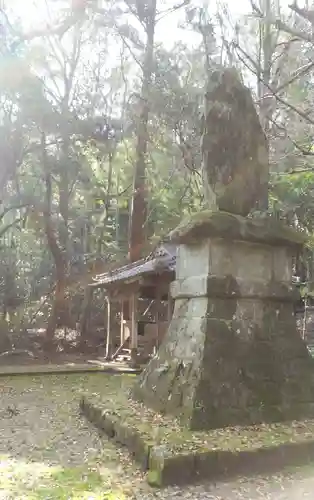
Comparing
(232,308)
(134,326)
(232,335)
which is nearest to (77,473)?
(232,335)

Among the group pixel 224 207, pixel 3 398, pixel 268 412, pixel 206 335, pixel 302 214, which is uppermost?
pixel 302 214

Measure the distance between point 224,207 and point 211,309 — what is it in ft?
3.68

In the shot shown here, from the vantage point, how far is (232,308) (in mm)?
4699

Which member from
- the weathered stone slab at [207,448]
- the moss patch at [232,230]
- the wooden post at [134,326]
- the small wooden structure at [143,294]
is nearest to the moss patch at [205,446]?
the weathered stone slab at [207,448]

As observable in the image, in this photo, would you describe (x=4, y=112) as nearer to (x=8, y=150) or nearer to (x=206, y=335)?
(x=8, y=150)

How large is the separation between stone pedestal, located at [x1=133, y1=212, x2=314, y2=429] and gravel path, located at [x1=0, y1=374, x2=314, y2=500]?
662 mm

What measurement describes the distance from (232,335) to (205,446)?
3.79 feet

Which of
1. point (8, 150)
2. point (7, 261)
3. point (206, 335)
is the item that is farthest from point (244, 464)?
point (7, 261)

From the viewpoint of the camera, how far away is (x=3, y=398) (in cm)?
738

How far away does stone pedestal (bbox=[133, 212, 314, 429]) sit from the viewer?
4.37 m

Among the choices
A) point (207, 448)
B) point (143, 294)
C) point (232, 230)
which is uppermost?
point (232, 230)

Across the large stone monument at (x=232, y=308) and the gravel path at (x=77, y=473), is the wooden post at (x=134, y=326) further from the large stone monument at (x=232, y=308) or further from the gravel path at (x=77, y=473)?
the large stone monument at (x=232, y=308)

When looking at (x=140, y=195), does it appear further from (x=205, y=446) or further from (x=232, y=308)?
(x=205, y=446)

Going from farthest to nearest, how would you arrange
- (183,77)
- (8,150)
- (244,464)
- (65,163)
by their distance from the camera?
(65,163) < (8,150) < (183,77) < (244,464)
